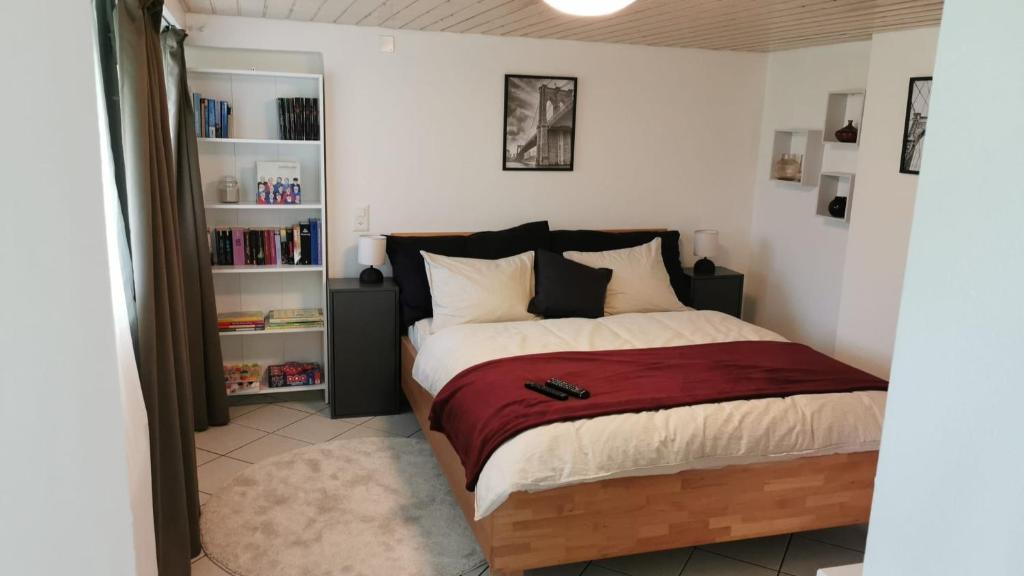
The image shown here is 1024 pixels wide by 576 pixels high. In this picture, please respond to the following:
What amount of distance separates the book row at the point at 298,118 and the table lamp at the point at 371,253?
25.0 inches

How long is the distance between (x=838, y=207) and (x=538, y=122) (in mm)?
1785

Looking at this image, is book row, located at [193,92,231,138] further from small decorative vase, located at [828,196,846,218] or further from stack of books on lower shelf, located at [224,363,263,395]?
small decorative vase, located at [828,196,846,218]

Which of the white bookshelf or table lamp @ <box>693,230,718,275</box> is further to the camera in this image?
table lamp @ <box>693,230,718,275</box>

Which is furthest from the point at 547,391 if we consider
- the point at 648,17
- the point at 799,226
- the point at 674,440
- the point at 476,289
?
the point at 799,226

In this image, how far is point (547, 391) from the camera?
112 inches

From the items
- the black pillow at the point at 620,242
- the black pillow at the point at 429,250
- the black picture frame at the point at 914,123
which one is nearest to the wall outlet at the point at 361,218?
the black pillow at the point at 429,250

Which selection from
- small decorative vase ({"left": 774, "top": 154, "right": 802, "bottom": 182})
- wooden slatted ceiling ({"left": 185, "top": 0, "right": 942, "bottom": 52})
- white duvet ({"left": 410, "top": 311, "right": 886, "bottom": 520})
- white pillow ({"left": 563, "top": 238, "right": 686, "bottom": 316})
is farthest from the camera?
small decorative vase ({"left": 774, "top": 154, "right": 802, "bottom": 182})

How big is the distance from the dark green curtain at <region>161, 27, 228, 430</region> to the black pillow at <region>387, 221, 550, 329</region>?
981 mm

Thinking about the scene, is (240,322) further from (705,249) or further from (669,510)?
(705,249)

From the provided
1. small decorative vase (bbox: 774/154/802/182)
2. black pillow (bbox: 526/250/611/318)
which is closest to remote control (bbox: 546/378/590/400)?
black pillow (bbox: 526/250/611/318)

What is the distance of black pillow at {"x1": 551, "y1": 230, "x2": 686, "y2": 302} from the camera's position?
4566 mm

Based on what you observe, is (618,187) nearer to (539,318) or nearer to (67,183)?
(539,318)

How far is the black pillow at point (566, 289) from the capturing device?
13.5 feet

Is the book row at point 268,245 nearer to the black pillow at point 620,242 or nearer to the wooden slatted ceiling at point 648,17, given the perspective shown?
the wooden slatted ceiling at point 648,17
